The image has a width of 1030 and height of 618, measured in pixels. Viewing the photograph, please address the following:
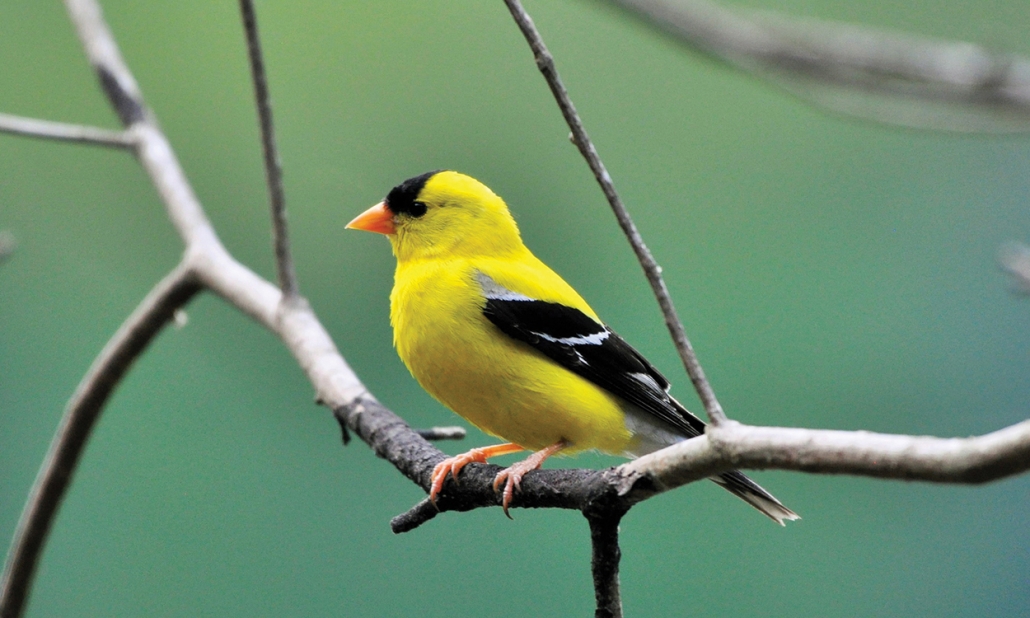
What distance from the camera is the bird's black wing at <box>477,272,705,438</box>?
233cm

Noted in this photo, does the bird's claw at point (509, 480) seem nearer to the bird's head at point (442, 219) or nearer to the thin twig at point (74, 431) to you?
the bird's head at point (442, 219)

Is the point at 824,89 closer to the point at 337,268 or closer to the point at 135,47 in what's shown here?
the point at 337,268

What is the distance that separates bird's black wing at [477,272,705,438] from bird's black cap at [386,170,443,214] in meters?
0.47

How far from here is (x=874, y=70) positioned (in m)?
2.72

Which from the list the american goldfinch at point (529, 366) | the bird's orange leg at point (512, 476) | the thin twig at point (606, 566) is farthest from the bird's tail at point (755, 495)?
the thin twig at point (606, 566)

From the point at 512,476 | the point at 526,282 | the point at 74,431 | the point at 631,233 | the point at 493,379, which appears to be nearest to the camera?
the point at 631,233

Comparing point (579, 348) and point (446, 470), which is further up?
point (579, 348)

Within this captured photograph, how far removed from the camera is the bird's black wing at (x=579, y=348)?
2334 mm

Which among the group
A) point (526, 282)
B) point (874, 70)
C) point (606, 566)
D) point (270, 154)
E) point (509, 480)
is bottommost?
point (606, 566)

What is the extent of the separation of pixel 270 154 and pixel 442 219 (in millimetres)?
562

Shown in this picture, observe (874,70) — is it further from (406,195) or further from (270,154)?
(270,154)

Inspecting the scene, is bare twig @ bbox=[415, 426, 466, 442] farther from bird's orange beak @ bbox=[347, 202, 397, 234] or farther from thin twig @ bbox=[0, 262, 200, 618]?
thin twig @ bbox=[0, 262, 200, 618]

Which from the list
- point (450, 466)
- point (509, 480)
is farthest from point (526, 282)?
point (509, 480)

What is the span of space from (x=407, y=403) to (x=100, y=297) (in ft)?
7.78
